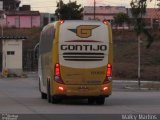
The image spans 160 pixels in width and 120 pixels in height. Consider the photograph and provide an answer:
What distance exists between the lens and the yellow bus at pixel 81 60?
28906mm

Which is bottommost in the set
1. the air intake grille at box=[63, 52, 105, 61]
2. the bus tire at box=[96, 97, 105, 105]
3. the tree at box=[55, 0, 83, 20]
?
the bus tire at box=[96, 97, 105, 105]

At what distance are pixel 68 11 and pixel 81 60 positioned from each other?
3442 inches

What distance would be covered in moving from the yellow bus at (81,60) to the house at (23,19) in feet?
346

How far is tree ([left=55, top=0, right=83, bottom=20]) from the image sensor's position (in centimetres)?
11406

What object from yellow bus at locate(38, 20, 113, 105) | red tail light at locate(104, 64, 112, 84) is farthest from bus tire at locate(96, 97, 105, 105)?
red tail light at locate(104, 64, 112, 84)

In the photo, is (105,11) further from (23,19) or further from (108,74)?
(108,74)

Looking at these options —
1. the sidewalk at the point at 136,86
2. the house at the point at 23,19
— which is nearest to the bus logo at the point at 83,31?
the sidewalk at the point at 136,86

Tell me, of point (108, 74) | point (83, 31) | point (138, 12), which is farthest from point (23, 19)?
point (108, 74)

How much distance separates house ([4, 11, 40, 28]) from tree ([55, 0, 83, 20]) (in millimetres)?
14892

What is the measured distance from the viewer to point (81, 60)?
29062 millimetres

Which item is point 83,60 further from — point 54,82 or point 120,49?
point 120,49

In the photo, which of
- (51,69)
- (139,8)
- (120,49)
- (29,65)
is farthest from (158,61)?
(51,69)

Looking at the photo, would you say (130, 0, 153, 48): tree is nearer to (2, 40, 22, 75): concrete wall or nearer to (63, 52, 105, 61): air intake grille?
(2, 40, 22, 75): concrete wall

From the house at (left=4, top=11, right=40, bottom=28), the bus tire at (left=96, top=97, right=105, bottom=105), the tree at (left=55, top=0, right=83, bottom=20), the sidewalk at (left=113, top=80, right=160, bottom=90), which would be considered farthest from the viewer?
the house at (left=4, top=11, right=40, bottom=28)
